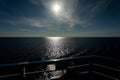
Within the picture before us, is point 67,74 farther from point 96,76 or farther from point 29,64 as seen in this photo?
point 96,76

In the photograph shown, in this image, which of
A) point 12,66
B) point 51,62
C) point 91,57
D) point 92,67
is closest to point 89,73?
point 92,67

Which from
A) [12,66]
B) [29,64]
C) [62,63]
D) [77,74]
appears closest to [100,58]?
[62,63]

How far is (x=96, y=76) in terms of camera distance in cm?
→ 268

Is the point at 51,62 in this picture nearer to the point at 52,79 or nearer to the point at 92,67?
the point at 52,79

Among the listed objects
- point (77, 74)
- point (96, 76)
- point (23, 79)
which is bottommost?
point (96, 76)

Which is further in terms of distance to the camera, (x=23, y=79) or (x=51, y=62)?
(x=51, y=62)

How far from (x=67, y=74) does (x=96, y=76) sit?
156 centimetres

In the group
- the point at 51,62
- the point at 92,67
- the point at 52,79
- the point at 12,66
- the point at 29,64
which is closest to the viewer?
the point at 12,66

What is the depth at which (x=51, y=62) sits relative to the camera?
1916mm

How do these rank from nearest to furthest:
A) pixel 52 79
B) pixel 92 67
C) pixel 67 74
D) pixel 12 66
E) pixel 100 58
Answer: pixel 67 74, pixel 12 66, pixel 52 79, pixel 100 58, pixel 92 67

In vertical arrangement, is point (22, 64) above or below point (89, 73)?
above

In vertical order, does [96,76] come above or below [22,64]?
below

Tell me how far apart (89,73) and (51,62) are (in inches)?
49.8

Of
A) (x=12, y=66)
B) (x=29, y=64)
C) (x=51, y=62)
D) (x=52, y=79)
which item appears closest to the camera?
(x=12, y=66)
